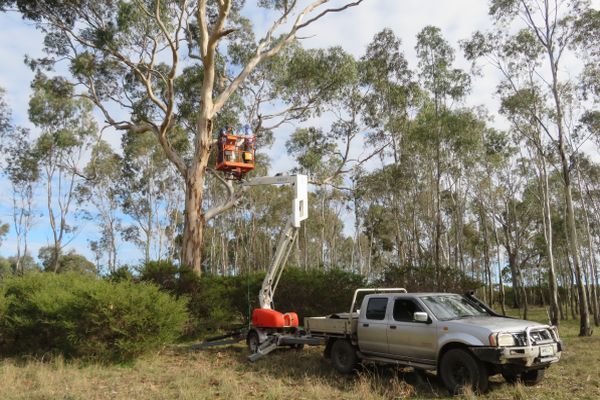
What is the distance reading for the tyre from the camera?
37.2 ft

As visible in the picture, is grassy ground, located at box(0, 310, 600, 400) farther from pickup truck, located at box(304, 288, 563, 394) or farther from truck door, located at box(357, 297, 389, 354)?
truck door, located at box(357, 297, 389, 354)

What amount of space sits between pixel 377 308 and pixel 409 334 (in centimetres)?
99

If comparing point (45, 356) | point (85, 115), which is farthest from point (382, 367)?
point (85, 115)

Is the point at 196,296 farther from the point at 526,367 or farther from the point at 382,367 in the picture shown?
the point at 526,367

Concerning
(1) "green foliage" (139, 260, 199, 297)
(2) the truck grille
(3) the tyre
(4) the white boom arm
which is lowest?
(3) the tyre

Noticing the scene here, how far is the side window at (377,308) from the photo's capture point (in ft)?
29.2

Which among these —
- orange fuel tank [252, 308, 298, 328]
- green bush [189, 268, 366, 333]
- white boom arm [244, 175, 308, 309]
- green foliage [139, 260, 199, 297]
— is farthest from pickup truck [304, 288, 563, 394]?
green foliage [139, 260, 199, 297]

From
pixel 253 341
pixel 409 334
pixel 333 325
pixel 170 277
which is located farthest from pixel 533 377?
pixel 170 277

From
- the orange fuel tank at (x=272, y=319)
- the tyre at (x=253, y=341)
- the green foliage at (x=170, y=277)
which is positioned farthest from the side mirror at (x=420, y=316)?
the green foliage at (x=170, y=277)

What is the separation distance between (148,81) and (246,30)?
5812mm

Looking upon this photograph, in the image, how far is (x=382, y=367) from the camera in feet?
31.4

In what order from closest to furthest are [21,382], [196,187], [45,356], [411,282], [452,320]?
[452,320] < [21,382] < [45,356] < [411,282] < [196,187]

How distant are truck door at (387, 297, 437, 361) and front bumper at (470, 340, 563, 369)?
0.84 m

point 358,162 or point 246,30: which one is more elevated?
point 246,30
